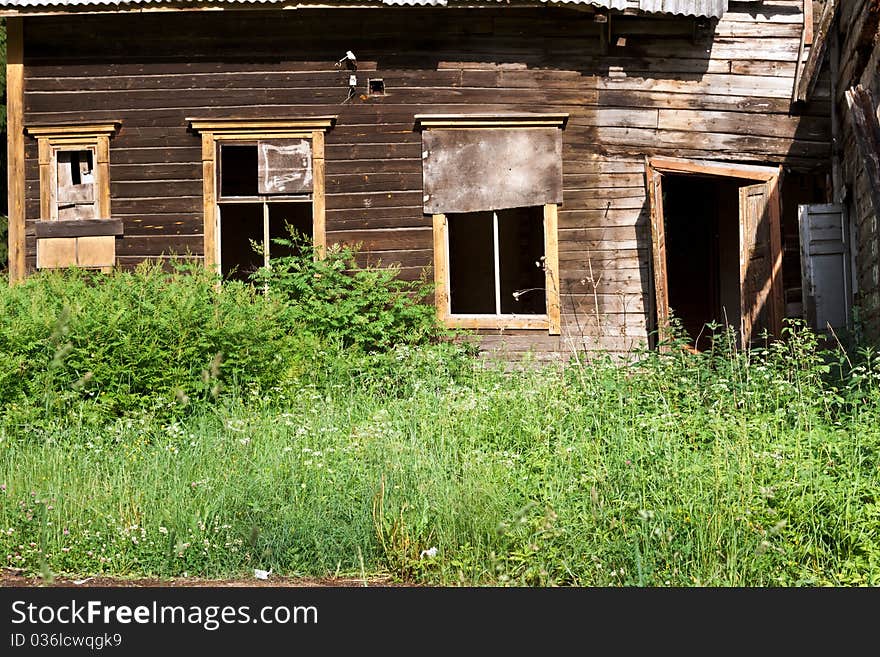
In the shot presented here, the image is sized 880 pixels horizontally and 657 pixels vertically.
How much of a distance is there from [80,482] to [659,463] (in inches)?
131

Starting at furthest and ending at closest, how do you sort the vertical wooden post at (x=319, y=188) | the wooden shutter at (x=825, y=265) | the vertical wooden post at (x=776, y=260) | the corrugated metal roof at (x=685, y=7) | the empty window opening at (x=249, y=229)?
1. the empty window opening at (x=249, y=229)
2. the vertical wooden post at (x=319, y=188)
3. the corrugated metal roof at (x=685, y=7)
4. the vertical wooden post at (x=776, y=260)
5. the wooden shutter at (x=825, y=265)

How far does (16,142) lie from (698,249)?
10.1 meters

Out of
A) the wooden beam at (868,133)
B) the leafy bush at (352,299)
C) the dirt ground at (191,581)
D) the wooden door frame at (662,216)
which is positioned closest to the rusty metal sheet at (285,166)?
the leafy bush at (352,299)

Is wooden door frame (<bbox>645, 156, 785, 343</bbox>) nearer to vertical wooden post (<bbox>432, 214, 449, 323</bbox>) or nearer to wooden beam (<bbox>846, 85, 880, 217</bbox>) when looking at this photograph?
wooden beam (<bbox>846, 85, 880, 217</bbox>)

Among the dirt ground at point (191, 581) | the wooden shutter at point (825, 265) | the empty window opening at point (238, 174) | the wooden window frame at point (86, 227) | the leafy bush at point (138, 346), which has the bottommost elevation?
the dirt ground at point (191, 581)

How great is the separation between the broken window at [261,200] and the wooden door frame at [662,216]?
3728mm

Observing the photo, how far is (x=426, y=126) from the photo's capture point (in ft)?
34.1

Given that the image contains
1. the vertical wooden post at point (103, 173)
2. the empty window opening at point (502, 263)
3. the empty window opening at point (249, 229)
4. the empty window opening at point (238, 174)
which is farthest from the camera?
the empty window opening at point (238, 174)

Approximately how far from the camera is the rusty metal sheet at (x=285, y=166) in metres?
10.5

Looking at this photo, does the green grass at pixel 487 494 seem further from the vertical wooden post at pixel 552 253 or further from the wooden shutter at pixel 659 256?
the vertical wooden post at pixel 552 253

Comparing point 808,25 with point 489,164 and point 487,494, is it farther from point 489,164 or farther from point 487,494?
point 487,494

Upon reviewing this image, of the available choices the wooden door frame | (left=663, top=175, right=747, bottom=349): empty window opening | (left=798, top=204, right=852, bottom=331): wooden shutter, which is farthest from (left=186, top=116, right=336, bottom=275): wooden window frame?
(left=663, top=175, right=747, bottom=349): empty window opening

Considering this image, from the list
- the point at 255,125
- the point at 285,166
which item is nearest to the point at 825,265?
the point at 285,166

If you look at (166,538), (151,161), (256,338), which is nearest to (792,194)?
(256,338)
